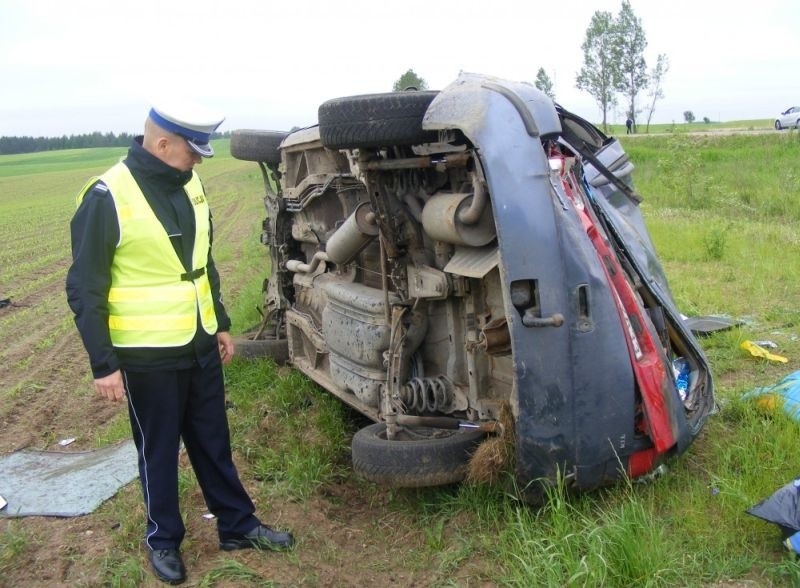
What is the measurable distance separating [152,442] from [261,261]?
8624 mm

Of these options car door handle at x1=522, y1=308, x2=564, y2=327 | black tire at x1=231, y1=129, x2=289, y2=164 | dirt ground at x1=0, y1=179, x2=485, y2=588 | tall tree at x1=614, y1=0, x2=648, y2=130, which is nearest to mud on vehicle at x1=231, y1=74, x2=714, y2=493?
car door handle at x1=522, y1=308, x2=564, y2=327

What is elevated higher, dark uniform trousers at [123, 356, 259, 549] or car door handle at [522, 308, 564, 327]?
car door handle at [522, 308, 564, 327]

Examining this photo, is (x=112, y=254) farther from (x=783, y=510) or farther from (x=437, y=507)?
(x=783, y=510)

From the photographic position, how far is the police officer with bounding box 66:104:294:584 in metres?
2.85

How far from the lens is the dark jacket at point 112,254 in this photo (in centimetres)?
282

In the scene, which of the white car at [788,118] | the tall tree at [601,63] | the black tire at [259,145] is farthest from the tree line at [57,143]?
the black tire at [259,145]

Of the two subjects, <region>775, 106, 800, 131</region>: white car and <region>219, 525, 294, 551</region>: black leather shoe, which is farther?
<region>775, 106, 800, 131</region>: white car

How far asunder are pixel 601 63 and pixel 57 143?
206 ft

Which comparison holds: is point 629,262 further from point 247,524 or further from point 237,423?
point 237,423

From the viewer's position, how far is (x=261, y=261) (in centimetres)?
1157

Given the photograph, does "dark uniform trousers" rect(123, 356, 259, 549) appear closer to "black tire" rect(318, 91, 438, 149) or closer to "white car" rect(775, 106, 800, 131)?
"black tire" rect(318, 91, 438, 149)

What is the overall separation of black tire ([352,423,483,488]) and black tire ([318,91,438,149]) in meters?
1.27

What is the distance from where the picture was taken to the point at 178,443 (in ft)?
10.4

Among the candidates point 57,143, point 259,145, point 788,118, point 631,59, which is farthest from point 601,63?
point 57,143
